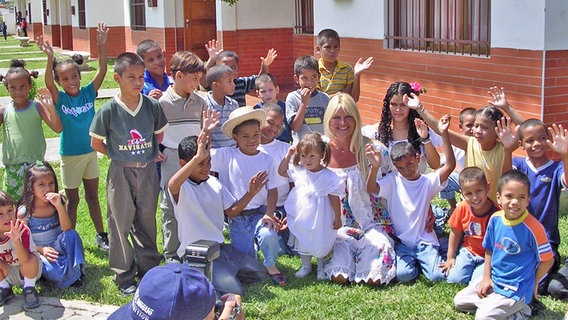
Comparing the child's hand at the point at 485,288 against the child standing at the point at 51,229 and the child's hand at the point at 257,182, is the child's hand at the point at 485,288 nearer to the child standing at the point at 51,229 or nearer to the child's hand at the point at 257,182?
the child's hand at the point at 257,182

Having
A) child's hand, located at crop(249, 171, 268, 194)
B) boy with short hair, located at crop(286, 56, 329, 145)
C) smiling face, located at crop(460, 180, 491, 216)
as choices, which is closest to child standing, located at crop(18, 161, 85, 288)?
child's hand, located at crop(249, 171, 268, 194)

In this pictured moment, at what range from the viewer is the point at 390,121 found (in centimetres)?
578

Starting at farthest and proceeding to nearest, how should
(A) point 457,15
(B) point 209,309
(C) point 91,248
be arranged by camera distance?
(A) point 457,15 → (C) point 91,248 → (B) point 209,309

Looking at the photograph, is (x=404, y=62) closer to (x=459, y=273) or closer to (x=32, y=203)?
(x=459, y=273)

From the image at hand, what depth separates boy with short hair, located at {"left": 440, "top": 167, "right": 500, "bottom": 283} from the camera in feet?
15.3

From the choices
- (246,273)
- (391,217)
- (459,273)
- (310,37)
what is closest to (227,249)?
(246,273)

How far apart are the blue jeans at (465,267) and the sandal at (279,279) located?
1102mm

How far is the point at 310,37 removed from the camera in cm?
1278

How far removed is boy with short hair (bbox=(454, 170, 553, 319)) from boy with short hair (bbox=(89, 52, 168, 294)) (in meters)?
2.29

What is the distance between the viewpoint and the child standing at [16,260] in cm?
484

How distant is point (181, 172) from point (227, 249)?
2.44 feet

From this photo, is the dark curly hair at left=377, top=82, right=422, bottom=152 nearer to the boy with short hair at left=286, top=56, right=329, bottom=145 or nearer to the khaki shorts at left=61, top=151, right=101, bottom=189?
the boy with short hair at left=286, top=56, right=329, bottom=145

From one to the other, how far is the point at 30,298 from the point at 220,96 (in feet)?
6.83

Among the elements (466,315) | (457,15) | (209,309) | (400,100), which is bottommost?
(466,315)
